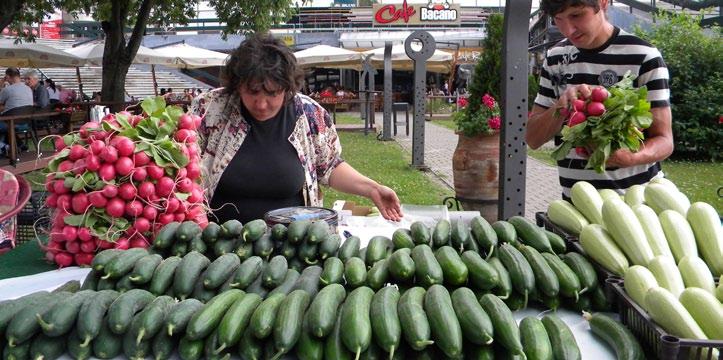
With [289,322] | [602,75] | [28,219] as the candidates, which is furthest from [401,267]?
[28,219]

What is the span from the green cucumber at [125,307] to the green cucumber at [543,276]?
1.17m

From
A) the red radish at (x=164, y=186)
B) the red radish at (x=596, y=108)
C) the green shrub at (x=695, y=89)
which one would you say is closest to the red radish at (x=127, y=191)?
the red radish at (x=164, y=186)

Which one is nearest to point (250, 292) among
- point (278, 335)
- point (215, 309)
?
point (215, 309)

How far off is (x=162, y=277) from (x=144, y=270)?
0.07 metres

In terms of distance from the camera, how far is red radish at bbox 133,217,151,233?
2566mm

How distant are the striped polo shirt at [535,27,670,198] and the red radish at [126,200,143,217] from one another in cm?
204

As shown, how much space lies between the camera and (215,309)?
177 cm

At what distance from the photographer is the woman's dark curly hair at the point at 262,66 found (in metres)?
2.95

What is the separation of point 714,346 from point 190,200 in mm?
2022

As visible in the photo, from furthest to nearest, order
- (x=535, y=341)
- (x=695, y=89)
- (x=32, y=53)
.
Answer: (x=32, y=53) < (x=695, y=89) < (x=535, y=341)

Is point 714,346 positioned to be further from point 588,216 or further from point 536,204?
point 536,204

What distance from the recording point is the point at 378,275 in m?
1.99

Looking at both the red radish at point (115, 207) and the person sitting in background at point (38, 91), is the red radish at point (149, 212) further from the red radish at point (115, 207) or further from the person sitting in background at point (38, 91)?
the person sitting in background at point (38, 91)

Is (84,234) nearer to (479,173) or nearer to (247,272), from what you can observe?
(247,272)
